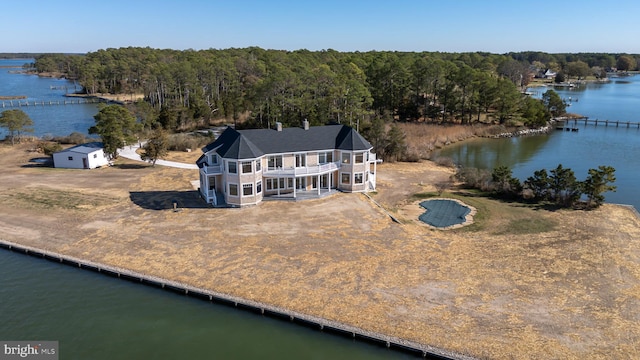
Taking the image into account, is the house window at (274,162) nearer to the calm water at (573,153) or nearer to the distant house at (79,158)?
the distant house at (79,158)

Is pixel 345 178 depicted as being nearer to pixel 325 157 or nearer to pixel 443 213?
pixel 325 157

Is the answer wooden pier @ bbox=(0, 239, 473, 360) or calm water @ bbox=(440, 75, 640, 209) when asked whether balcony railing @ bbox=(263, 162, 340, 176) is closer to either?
wooden pier @ bbox=(0, 239, 473, 360)

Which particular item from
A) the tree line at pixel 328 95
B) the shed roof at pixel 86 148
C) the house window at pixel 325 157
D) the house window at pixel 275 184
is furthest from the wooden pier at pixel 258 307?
the tree line at pixel 328 95

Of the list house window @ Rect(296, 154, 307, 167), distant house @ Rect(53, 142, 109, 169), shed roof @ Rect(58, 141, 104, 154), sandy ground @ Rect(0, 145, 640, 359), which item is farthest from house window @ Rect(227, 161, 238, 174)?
shed roof @ Rect(58, 141, 104, 154)

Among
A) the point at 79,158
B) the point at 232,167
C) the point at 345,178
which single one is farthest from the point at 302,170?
the point at 79,158

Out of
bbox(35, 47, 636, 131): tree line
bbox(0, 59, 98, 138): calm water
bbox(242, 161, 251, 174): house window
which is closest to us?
bbox(242, 161, 251, 174): house window

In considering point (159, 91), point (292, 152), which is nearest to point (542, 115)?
point (292, 152)
